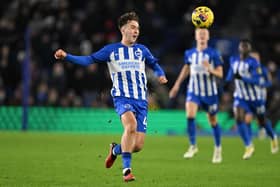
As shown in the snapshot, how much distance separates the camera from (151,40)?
87.9ft

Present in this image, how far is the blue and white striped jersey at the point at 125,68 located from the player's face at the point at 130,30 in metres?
0.13

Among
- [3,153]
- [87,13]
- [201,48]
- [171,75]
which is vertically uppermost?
[87,13]

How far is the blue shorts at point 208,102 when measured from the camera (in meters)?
16.4

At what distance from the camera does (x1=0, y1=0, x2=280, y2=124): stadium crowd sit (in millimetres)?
25688

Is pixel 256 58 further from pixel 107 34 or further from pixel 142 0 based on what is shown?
pixel 142 0

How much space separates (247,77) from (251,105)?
745 mm

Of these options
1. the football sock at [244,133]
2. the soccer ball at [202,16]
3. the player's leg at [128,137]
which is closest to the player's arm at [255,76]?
the football sock at [244,133]

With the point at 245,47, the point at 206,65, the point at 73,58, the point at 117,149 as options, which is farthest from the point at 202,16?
the point at 245,47

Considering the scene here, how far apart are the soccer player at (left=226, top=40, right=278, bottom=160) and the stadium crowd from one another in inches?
249

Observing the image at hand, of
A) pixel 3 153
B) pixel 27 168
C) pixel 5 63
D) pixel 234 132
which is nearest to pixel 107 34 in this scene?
pixel 5 63

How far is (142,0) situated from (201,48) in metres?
12.6

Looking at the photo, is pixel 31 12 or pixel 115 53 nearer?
pixel 115 53

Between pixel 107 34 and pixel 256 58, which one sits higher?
pixel 107 34

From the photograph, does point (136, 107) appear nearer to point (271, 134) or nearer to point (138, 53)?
point (138, 53)
